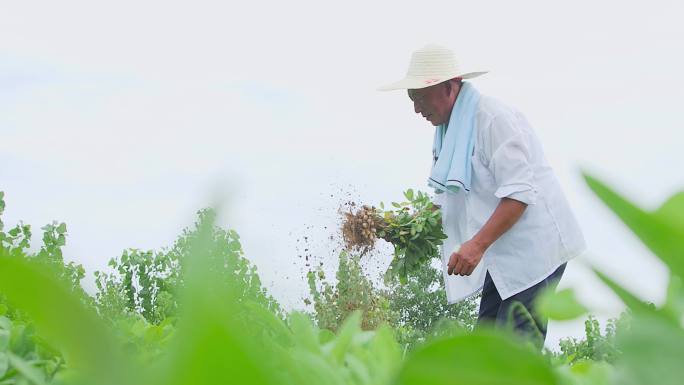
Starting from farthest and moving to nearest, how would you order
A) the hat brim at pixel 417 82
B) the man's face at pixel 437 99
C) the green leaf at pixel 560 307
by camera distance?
the man's face at pixel 437 99 → the hat brim at pixel 417 82 → the green leaf at pixel 560 307

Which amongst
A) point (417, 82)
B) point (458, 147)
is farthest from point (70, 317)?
point (417, 82)

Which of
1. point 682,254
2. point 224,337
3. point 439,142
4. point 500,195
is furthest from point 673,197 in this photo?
point 439,142

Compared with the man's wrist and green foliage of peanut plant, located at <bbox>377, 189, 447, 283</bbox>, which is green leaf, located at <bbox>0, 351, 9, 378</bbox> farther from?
green foliage of peanut plant, located at <bbox>377, 189, 447, 283</bbox>

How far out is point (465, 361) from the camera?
311 millimetres

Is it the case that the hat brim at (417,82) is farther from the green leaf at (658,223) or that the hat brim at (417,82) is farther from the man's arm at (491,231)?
the green leaf at (658,223)

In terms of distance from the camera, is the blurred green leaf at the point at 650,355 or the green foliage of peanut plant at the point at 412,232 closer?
the blurred green leaf at the point at 650,355

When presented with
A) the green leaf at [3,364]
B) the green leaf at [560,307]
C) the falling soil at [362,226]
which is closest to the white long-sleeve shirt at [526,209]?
the falling soil at [362,226]

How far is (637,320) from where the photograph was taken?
0.40m

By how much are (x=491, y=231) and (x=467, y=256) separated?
0.61 ft

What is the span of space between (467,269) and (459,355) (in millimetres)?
4160

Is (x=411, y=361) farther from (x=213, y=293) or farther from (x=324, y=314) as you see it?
(x=324, y=314)

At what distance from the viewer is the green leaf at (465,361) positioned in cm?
31

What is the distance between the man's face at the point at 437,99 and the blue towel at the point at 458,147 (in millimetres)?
85

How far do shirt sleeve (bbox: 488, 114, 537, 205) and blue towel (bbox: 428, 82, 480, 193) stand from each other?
16cm
